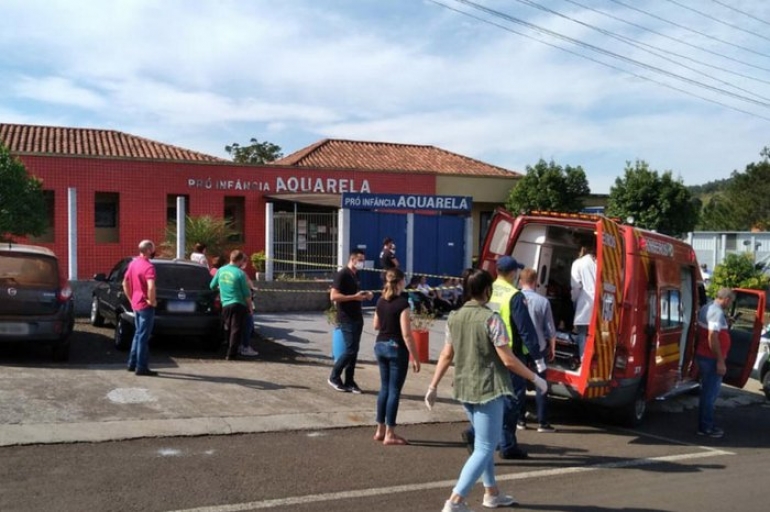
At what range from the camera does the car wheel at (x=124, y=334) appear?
11172 mm

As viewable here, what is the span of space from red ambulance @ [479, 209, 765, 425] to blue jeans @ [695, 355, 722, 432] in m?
0.51

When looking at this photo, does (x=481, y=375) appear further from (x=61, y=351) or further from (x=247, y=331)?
(x=61, y=351)

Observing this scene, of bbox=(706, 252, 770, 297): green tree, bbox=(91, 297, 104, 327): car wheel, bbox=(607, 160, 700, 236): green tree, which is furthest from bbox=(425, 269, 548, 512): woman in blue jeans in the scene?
bbox=(607, 160, 700, 236): green tree

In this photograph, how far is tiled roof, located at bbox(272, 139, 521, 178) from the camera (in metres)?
29.7

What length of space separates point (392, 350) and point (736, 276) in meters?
19.0

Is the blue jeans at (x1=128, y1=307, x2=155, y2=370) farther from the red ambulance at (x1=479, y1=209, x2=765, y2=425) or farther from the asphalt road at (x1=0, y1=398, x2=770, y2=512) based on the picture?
the red ambulance at (x1=479, y1=209, x2=765, y2=425)

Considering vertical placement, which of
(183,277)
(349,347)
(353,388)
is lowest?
(353,388)

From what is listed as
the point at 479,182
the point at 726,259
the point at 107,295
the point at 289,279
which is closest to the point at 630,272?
the point at 107,295

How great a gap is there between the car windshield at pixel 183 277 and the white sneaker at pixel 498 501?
6.94 m

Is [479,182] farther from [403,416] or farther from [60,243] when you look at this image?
[403,416]

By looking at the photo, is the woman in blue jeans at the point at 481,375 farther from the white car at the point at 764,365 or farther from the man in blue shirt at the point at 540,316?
the white car at the point at 764,365

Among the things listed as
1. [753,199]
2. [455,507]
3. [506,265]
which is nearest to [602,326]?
[506,265]

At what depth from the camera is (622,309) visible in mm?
8078

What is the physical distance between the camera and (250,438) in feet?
24.0
